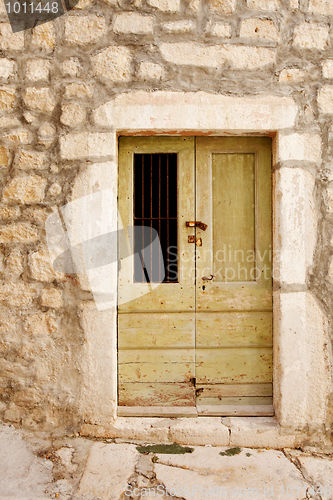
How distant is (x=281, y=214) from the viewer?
2289 millimetres

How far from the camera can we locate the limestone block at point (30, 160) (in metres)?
2.29

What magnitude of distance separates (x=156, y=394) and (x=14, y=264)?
1384 mm

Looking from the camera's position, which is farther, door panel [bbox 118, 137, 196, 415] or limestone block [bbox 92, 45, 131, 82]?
door panel [bbox 118, 137, 196, 415]

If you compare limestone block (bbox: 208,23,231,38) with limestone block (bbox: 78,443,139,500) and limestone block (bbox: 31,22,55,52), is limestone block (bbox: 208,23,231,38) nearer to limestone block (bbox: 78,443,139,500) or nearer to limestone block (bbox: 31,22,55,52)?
limestone block (bbox: 31,22,55,52)

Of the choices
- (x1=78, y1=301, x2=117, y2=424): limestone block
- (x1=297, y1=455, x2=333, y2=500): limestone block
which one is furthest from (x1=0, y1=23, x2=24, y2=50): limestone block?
(x1=297, y1=455, x2=333, y2=500): limestone block

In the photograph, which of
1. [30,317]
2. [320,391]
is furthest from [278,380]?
[30,317]

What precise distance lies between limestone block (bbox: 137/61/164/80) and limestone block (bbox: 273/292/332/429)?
177cm

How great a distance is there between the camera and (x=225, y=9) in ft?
7.43

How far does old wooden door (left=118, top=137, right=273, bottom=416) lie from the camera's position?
241cm

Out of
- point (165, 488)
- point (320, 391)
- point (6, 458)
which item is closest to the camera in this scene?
point (165, 488)

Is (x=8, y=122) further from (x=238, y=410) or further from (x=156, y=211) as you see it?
(x=238, y=410)

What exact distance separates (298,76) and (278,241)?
→ 3.80 feet

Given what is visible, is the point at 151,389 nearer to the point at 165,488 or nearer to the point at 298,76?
the point at 165,488

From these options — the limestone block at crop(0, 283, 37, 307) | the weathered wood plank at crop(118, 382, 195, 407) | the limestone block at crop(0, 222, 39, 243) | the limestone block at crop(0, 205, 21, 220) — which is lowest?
the weathered wood plank at crop(118, 382, 195, 407)
